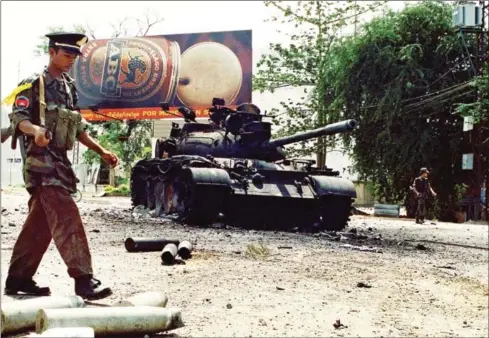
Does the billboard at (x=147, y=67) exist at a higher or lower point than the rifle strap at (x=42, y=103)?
higher

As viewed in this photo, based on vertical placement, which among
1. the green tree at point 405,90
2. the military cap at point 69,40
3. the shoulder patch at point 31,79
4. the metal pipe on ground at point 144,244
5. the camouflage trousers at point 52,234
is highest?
the green tree at point 405,90

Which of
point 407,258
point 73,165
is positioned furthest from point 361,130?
point 73,165

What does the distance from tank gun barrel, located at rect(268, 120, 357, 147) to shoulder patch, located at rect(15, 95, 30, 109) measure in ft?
13.9

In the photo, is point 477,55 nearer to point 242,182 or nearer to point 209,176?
point 242,182

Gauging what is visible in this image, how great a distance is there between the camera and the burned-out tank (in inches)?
299

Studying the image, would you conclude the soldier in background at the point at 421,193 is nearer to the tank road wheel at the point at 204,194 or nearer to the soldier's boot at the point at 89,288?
the tank road wheel at the point at 204,194

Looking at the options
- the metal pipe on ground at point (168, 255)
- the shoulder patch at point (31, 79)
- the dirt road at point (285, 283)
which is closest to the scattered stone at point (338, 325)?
the dirt road at point (285, 283)

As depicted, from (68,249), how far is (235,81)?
2973mm

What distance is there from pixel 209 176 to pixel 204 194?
0.61 ft

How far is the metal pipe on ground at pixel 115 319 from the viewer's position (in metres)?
2.34

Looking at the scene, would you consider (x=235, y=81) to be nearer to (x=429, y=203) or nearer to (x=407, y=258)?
(x=407, y=258)

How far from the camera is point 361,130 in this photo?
1420 centimetres

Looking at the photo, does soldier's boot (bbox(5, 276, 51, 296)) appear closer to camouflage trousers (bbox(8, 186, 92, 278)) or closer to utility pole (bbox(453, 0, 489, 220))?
camouflage trousers (bbox(8, 186, 92, 278))

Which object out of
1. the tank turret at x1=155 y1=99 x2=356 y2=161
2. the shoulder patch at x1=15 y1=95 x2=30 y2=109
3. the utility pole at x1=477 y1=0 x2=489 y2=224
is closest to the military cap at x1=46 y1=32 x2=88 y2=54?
the shoulder patch at x1=15 y1=95 x2=30 y2=109
